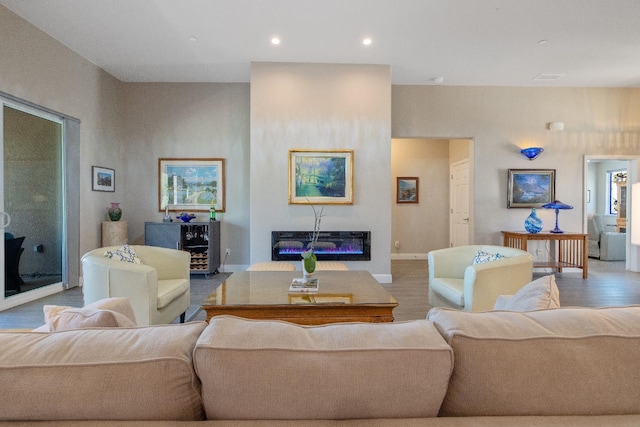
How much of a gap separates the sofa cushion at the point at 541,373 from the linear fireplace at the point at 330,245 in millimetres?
4706

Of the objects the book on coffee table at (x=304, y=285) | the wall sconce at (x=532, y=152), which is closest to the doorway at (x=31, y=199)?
the book on coffee table at (x=304, y=285)

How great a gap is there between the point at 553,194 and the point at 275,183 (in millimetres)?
4586

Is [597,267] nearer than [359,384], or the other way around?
[359,384]

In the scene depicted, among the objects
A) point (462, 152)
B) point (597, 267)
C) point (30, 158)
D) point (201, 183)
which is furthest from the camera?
point (462, 152)

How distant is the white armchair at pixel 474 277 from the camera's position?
2945mm

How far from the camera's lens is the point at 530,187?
6.30 m

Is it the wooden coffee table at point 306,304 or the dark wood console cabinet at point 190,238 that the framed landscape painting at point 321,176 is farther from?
the wooden coffee table at point 306,304

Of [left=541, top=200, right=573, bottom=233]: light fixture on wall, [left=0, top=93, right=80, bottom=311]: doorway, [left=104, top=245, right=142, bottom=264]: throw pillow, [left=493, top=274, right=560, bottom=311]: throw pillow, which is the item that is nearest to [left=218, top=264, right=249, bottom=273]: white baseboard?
[left=0, top=93, right=80, bottom=311]: doorway

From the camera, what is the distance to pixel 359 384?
74 cm

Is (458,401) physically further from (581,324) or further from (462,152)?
(462,152)

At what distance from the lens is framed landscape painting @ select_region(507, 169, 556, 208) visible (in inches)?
248

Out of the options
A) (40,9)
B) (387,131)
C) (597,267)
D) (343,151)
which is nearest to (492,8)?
(387,131)

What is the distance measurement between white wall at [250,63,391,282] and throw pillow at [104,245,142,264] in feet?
7.03

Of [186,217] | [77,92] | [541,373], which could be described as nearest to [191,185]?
[186,217]
